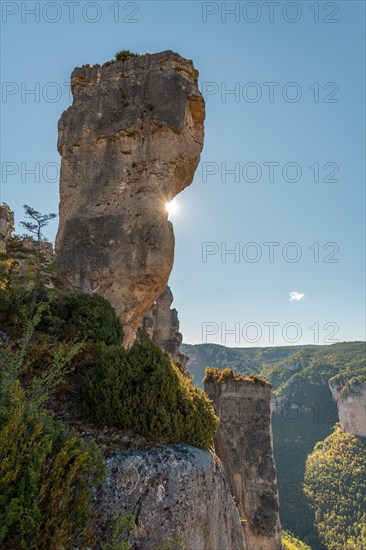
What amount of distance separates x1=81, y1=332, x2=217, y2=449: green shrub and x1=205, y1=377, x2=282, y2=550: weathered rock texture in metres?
12.7

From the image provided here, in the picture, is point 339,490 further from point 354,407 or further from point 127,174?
point 127,174

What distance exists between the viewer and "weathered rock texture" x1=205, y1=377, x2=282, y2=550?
16469 mm

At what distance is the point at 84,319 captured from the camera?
716 centimetres

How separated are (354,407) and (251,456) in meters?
60.9

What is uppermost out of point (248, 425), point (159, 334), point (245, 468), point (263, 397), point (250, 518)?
point (159, 334)

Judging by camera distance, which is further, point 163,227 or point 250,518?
point 250,518

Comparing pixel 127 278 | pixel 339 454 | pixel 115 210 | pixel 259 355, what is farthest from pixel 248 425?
pixel 259 355

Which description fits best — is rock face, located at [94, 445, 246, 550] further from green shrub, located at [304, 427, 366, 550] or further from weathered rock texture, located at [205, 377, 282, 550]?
green shrub, located at [304, 427, 366, 550]

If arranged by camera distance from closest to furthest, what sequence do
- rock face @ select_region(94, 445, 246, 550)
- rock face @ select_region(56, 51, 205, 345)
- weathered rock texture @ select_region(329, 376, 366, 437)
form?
rock face @ select_region(94, 445, 246, 550), rock face @ select_region(56, 51, 205, 345), weathered rock texture @ select_region(329, 376, 366, 437)

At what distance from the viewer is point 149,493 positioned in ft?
12.7

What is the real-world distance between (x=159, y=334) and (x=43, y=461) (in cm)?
2729

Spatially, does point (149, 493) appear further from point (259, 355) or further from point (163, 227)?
point (259, 355)

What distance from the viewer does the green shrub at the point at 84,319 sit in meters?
Answer: 6.83

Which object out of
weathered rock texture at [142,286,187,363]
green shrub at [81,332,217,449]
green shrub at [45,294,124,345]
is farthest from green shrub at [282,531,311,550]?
green shrub at [81,332,217,449]
